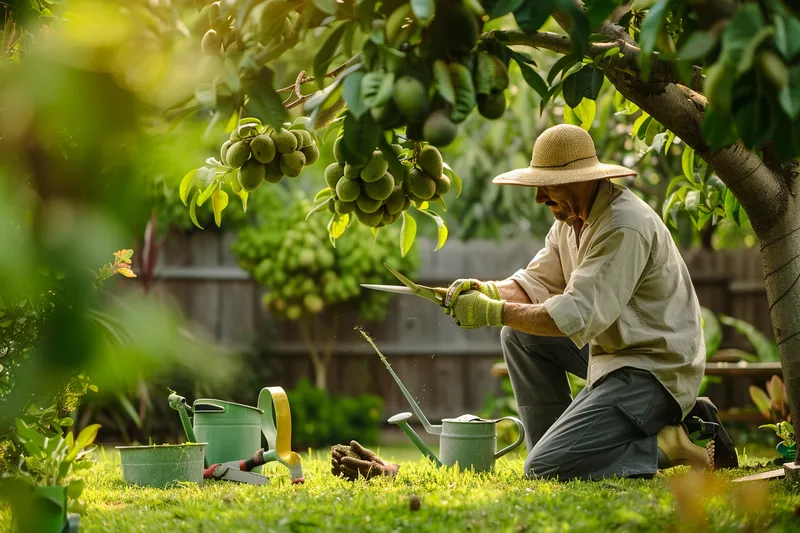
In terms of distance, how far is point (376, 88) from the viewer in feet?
4.87

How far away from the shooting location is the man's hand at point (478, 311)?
2691 millimetres

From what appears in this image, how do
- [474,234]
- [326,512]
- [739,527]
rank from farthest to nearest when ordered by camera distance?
[474,234]
[326,512]
[739,527]

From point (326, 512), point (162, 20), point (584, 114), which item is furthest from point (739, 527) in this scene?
point (162, 20)

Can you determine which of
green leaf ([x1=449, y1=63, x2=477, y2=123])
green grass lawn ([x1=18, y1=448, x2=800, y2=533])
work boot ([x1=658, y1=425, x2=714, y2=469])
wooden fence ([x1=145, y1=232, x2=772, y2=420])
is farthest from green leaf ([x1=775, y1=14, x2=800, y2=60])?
wooden fence ([x1=145, y1=232, x2=772, y2=420])

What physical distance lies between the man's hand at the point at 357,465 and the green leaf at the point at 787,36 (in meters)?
1.88

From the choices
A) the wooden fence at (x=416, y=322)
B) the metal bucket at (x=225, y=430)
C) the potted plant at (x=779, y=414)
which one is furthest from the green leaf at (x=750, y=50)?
the wooden fence at (x=416, y=322)

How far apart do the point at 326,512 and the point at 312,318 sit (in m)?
4.14

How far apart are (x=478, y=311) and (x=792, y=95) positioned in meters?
1.52

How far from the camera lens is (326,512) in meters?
1.99

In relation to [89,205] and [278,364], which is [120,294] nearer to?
[89,205]

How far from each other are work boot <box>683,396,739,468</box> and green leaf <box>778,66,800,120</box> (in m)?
1.77

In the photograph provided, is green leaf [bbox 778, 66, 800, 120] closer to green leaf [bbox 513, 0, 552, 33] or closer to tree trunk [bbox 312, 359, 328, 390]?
green leaf [bbox 513, 0, 552, 33]

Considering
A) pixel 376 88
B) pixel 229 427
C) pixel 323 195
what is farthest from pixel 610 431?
pixel 376 88

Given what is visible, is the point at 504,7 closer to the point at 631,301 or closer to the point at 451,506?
the point at 451,506
